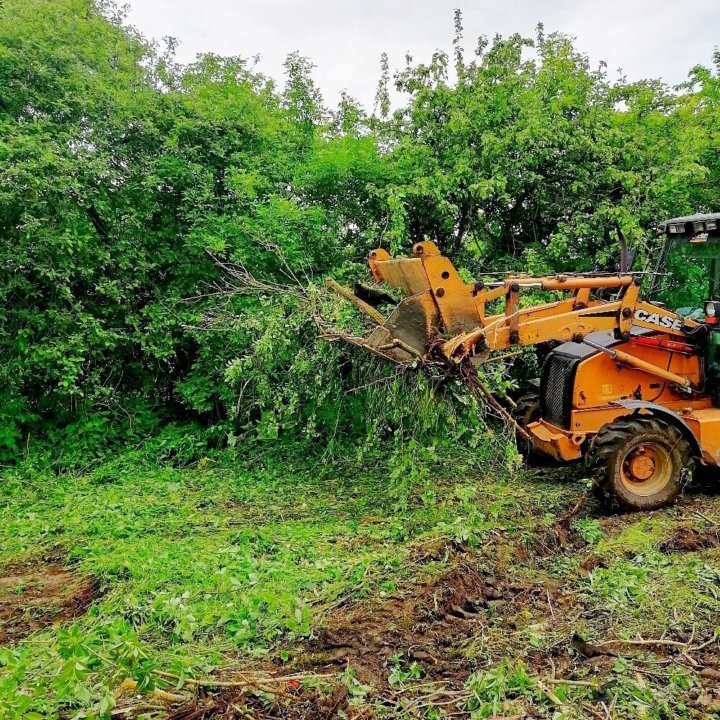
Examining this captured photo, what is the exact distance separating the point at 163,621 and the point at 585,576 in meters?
3.00

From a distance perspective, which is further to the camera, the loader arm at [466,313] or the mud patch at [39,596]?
the loader arm at [466,313]

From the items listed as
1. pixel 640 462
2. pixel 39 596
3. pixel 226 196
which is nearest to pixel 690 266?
pixel 640 462

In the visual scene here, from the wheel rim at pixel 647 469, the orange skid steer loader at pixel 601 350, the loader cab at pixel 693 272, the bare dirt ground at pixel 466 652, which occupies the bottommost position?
the bare dirt ground at pixel 466 652

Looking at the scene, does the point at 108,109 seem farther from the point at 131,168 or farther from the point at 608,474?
the point at 608,474

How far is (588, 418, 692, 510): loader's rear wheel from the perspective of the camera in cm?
590

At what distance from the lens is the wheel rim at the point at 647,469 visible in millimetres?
6055

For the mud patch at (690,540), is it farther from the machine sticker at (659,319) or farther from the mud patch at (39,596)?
the mud patch at (39,596)

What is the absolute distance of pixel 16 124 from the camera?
805 centimetres

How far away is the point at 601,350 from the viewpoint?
654 centimetres

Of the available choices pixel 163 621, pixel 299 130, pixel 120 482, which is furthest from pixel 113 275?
pixel 163 621

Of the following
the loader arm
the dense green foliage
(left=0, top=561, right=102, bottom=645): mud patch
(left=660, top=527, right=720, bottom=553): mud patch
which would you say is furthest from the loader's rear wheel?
(left=0, top=561, right=102, bottom=645): mud patch

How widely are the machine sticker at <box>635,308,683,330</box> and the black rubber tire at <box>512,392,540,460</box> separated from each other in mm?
1689

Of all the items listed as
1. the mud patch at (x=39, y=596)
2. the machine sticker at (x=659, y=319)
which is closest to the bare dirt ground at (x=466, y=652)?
the mud patch at (x=39, y=596)

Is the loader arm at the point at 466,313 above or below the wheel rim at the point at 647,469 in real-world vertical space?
above
